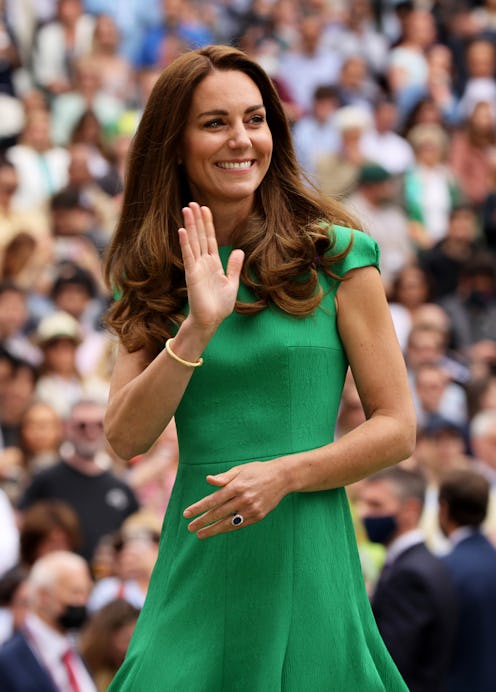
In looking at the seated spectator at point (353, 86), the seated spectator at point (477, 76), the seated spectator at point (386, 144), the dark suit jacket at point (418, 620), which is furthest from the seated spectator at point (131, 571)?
the seated spectator at point (477, 76)

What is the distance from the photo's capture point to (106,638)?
6.42 metres

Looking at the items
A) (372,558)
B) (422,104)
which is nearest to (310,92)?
(422,104)

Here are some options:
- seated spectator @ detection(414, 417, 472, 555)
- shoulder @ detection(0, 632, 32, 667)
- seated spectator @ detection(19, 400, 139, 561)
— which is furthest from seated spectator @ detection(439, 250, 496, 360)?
shoulder @ detection(0, 632, 32, 667)

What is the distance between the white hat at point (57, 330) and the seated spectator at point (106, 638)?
11.2ft

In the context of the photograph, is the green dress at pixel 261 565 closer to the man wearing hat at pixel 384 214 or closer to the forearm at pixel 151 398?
the forearm at pixel 151 398

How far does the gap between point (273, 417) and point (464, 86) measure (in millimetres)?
13381

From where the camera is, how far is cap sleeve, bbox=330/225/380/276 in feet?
11.8

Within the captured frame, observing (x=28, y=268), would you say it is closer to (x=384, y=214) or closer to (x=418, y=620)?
(x=384, y=214)

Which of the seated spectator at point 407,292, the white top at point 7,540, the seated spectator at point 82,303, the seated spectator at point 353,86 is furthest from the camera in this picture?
the seated spectator at point 353,86

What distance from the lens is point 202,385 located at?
3557 mm

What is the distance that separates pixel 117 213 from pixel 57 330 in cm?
484

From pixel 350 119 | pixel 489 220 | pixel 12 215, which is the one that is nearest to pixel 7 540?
pixel 12 215

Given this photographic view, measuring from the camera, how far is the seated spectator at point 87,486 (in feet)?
27.6

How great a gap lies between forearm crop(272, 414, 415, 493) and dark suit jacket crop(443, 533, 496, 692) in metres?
3.56
